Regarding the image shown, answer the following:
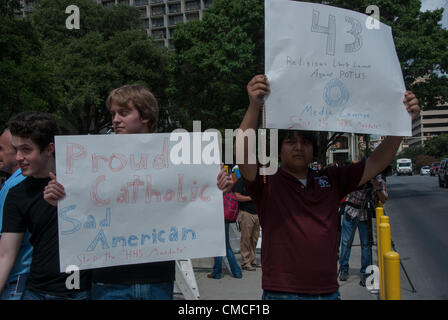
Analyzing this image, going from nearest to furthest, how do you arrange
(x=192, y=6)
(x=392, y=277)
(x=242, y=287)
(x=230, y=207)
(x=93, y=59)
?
(x=392, y=277)
(x=242, y=287)
(x=230, y=207)
(x=93, y=59)
(x=192, y=6)

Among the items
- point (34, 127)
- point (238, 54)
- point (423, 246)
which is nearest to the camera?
point (34, 127)

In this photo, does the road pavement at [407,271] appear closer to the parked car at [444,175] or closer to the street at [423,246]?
the street at [423,246]


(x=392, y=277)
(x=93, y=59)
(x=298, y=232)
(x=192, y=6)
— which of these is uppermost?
(x=192, y=6)

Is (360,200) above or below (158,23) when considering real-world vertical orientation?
below

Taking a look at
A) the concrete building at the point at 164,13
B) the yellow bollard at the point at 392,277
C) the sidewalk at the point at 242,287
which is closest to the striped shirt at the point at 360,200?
the sidewalk at the point at 242,287

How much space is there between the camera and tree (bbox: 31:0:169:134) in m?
26.6

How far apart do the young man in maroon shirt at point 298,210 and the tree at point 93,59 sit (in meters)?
24.0

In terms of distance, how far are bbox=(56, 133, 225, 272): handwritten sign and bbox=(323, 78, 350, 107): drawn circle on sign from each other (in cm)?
66

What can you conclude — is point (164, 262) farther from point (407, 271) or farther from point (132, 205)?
point (407, 271)

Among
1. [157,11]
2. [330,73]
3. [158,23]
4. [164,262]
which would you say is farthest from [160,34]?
[164,262]

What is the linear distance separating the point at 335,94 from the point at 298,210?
0.67m

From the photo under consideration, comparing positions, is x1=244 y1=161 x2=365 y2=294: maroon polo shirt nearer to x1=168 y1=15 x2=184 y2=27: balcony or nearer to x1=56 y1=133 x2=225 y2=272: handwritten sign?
x1=56 y1=133 x2=225 y2=272: handwritten sign

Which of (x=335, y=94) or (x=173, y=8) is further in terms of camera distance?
(x=173, y=8)

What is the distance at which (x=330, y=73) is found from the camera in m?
2.25
